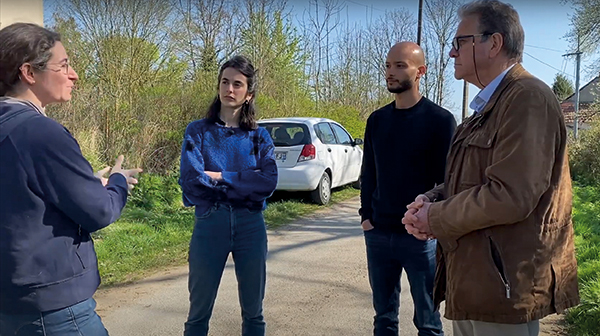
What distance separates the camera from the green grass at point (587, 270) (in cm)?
375

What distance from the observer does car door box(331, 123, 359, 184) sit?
10477 mm

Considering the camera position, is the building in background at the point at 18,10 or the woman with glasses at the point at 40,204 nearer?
the woman with glasses at the point at 40,204

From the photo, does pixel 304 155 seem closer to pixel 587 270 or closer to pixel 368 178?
pixel 587 270

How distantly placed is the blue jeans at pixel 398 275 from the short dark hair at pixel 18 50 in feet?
6.88

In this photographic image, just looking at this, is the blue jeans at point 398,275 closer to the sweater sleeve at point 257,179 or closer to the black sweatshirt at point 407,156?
the black sweatshirt at point 407,156

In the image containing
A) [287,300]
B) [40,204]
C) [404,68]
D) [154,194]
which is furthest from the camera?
[154,194]

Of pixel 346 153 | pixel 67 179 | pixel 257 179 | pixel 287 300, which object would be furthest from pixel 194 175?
pixel 346 153

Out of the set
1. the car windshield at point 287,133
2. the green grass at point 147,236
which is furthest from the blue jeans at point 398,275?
the car windshield at point 287,133

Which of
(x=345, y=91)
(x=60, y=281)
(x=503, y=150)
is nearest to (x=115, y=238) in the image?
(x=60, y=281)

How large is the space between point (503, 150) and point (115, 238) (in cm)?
549

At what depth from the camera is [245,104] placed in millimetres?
3107

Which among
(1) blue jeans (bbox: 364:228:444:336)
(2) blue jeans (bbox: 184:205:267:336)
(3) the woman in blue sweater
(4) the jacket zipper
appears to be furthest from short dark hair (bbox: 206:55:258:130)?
(4) the jacket zipper

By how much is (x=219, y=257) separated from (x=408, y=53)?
1698 mm

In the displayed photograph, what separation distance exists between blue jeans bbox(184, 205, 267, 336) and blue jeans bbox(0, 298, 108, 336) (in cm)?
99
